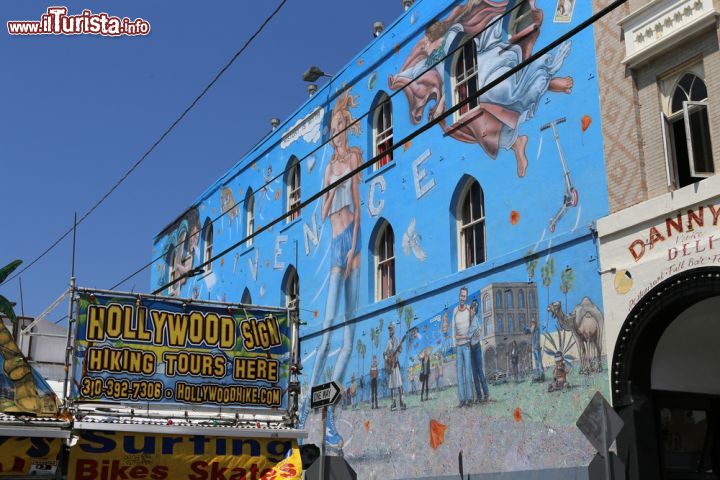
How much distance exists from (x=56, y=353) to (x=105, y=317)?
8.50 ft

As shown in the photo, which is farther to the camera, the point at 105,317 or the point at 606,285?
the point at 606,285

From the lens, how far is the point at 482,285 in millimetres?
16688

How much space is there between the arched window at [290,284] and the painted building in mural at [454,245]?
4 cm

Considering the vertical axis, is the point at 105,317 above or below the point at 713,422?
above

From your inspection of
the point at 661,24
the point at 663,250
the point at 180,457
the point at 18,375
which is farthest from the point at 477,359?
the point at 18,375

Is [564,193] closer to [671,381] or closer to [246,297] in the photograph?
[671,381]

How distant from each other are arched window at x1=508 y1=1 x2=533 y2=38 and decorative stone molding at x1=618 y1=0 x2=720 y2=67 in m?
2.60

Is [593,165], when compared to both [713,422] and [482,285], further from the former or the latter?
[713,422]

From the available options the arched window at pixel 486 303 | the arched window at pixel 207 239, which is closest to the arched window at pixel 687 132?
the arched window at pixel 486 303

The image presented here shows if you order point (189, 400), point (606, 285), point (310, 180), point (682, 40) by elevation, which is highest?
point (310, 180)

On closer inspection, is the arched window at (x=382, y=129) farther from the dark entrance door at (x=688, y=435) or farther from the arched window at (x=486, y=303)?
the dark entrance door at (x=688, y=435)

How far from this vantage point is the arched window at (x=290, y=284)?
971 inches

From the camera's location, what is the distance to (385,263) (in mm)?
20547

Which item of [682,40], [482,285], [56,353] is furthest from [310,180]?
[682,40]
